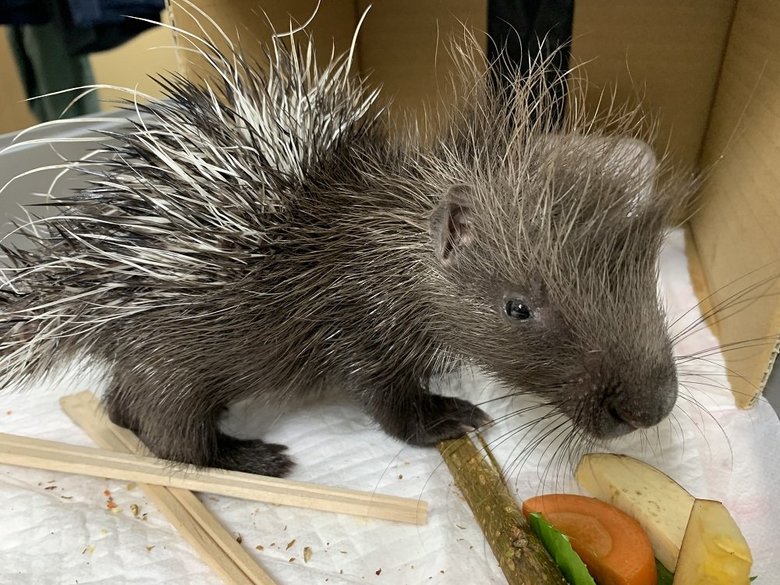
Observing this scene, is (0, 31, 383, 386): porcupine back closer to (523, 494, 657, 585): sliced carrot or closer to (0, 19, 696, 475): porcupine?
(0, 19, 696, 475): porcupine

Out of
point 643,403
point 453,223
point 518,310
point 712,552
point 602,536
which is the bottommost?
point 602,536

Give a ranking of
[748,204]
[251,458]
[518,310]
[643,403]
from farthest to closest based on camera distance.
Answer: [748,204] < [251,458] < [518,310] < [643,403]

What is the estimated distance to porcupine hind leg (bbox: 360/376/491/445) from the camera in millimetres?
2035

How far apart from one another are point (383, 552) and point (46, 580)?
93cm

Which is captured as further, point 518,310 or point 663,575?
point 663,575

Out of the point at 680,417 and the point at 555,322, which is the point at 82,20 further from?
the point at 680,417

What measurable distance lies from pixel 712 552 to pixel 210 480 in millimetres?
1386

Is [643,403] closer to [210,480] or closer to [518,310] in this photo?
[518,310]

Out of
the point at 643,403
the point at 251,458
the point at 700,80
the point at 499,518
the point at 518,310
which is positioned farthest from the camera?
the point at 700,80

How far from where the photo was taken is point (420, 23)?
3336 millimetres

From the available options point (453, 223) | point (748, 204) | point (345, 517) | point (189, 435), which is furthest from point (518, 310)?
point (748, 204)

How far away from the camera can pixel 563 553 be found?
156 cm

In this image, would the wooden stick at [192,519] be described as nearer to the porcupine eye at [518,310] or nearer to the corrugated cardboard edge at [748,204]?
the porcupine eye at [518,310]

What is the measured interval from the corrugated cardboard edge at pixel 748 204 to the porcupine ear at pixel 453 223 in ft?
2.93
